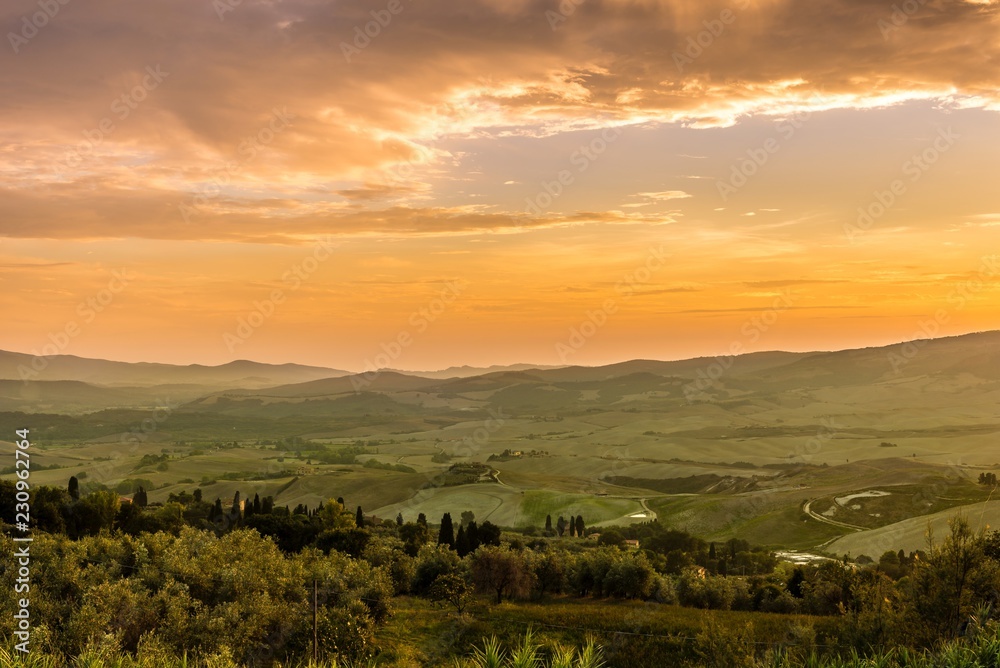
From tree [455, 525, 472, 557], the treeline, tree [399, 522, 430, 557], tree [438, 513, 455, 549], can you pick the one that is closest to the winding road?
the treeline

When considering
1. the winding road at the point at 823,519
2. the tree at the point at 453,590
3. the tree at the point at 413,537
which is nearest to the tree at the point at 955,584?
the tree at the point at 453,590

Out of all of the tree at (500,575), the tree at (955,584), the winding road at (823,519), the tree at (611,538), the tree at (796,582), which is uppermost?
the tree at (955,584)

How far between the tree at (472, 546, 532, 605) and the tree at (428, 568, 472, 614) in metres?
3.17

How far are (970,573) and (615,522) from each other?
424 feet

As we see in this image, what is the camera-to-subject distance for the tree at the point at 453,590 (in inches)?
2259

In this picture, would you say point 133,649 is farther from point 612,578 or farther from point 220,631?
point 612,578

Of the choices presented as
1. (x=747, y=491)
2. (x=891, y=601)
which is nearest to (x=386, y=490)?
(x=747, y=491)

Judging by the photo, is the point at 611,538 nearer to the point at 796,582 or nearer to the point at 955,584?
the point at 796,582

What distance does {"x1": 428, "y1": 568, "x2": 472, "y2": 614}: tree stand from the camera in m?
57.4

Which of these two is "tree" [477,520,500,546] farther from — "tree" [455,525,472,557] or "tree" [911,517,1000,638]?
"tree" [911,517,1000,638]

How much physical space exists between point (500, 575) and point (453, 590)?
22.7 ft

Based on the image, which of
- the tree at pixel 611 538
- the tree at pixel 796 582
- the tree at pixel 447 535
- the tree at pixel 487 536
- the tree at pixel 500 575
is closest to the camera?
the tree at pixel 500 575

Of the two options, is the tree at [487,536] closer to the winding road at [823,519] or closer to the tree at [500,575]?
the tree at [500,575]

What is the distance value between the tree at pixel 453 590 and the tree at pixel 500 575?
10.4ft
